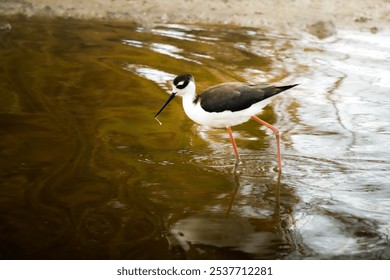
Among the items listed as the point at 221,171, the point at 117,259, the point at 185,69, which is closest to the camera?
the point at 117,259

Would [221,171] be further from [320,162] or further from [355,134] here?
[355,134]

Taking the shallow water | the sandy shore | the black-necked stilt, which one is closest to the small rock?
the sandy shore

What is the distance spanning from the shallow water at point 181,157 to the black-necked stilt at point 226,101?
353 millimetres

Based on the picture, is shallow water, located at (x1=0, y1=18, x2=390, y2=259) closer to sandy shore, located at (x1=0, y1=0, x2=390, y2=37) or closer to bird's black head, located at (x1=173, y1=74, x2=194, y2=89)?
bird's black head, located at (x1=173, y1=74, x2=194, y2=89)

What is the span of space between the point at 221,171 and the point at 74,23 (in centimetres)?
582

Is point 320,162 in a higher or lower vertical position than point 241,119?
lower

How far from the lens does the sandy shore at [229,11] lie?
10793 millimetres

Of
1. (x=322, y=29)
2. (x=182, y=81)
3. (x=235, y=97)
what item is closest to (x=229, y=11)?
(x=322, y=29)

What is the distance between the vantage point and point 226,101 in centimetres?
544

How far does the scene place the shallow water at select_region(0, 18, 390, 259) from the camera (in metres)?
4.35

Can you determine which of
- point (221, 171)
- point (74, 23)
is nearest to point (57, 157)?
point (221, 171)

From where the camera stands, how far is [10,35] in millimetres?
9602

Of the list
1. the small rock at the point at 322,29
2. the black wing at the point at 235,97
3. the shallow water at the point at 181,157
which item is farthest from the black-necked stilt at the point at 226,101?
the small rock at the point at 322,29

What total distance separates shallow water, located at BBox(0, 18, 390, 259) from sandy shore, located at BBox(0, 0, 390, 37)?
Answer: 1494 millimetres
